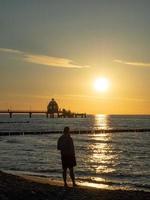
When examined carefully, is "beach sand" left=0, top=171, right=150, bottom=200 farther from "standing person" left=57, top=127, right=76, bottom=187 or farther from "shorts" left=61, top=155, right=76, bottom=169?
"standing person" left=57, top=127, right=76, bottom=187

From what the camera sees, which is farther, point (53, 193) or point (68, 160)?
point (68, 160)

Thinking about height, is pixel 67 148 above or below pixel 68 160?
above

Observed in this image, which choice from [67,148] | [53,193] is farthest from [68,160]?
[53,193]

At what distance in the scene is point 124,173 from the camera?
29.9m

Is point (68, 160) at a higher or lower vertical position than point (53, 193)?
higher

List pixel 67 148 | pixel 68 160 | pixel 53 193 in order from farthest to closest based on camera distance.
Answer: pixel 68 160 → pixel 67 148 → pixel 53 193

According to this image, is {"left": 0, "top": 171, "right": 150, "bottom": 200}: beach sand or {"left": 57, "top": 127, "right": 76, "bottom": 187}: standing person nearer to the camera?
{"left": 0, "top": 171, "right": 150, "bottom": 200}: beach sand

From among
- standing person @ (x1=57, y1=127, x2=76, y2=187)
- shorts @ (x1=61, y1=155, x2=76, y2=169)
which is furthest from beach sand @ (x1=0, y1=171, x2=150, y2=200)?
standing person @ (x1=57, y1=127, x2=76, y2=187)

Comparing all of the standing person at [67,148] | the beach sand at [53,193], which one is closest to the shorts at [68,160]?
the standing person at [67,148]

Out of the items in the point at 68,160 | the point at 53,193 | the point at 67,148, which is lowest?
the point at 53,193

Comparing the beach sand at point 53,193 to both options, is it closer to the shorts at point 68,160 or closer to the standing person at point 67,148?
the shorts at point 68,160

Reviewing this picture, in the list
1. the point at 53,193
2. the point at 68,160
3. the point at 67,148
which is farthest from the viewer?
the point at 68,160

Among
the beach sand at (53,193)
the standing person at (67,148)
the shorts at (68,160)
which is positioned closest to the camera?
the beach sand at (53,193)

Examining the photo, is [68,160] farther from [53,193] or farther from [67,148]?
[53,193]
